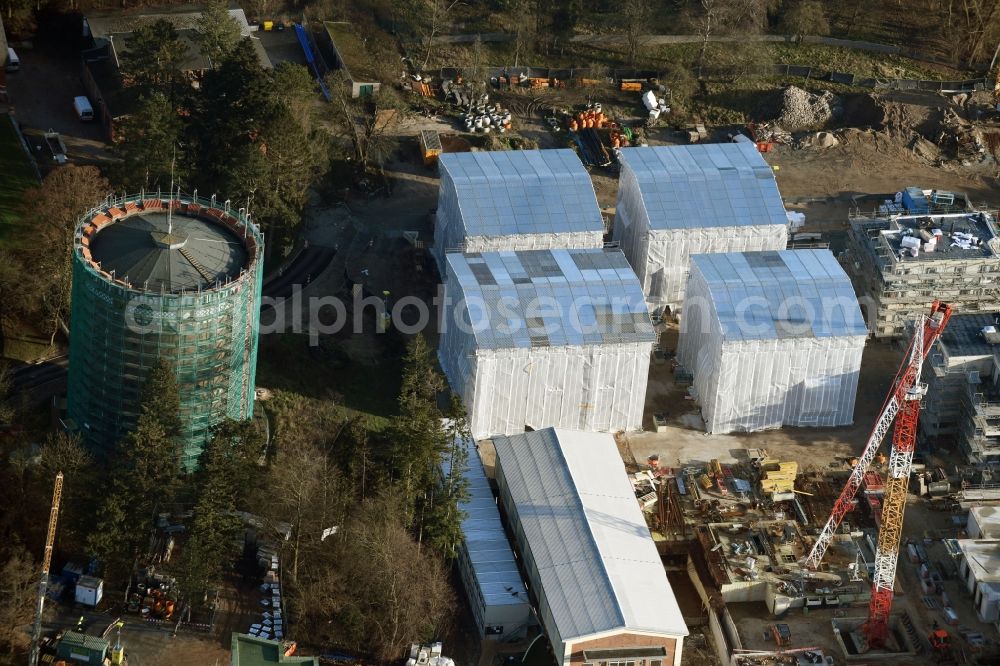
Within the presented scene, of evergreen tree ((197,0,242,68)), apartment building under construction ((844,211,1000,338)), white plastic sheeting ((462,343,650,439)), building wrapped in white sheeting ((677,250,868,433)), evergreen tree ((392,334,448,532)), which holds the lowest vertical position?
evergreen tree ((392,334,448,532))

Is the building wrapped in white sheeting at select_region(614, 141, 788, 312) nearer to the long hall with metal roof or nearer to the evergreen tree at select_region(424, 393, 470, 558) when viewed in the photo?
the long hall with metal roof

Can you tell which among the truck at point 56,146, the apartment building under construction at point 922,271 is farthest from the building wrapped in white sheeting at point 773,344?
the truck at point 56,146

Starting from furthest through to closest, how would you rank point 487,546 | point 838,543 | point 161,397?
1. point 838,543
2. point 487,546
3. point 161,397

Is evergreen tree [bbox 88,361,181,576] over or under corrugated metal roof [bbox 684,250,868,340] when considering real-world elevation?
under

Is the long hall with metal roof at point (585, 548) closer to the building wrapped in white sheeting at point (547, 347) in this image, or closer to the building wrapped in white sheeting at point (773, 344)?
the building wrapped in white sheeting at point (547, 347)

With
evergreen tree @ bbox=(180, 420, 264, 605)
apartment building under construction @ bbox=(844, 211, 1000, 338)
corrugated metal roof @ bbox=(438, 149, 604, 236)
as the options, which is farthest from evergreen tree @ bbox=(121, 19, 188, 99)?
apartment building under construction @ bbox=(844, 211, 1000, 338)

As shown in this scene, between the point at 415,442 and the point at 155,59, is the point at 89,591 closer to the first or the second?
the point at 415,442

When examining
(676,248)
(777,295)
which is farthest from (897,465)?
(676,248)
